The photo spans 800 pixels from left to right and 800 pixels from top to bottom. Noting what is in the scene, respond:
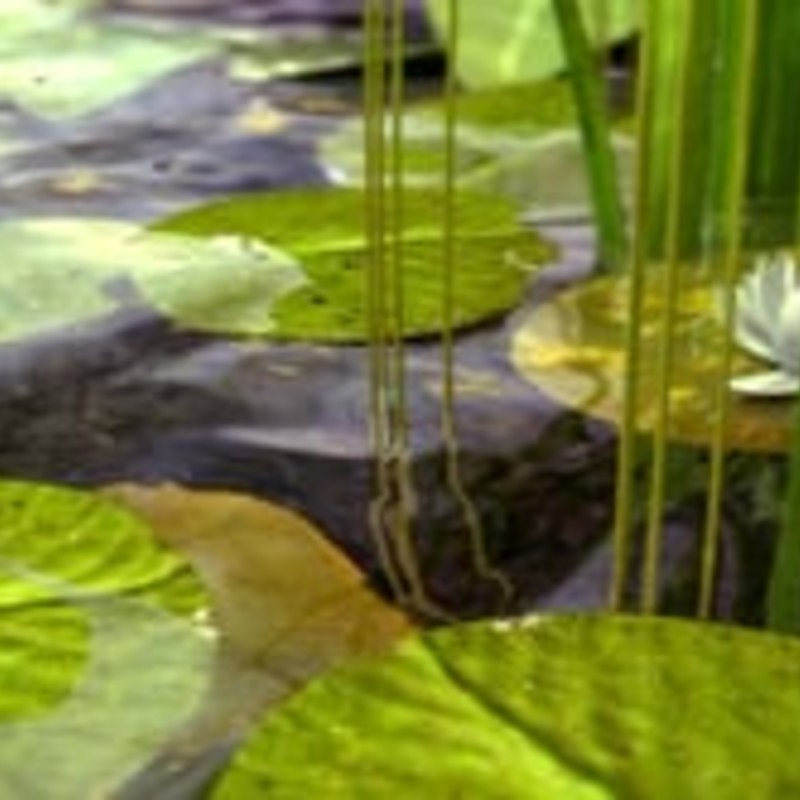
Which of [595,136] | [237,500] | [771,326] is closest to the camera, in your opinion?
[237,500]

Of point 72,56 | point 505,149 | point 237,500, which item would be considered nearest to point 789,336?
point 237,500

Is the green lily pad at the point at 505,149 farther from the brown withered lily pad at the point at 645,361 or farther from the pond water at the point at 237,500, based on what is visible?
the brown withered lily pad at the point at 645,361

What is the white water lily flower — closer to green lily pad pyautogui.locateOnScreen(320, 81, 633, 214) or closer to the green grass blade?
the green grass blade

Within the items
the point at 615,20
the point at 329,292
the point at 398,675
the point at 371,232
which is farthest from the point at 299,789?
the point at 615,20

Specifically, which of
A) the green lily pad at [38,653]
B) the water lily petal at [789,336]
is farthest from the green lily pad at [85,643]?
the water lily petal at [789,336]

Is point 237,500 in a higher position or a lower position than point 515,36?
lower

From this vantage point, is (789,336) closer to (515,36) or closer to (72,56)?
(515,36)
